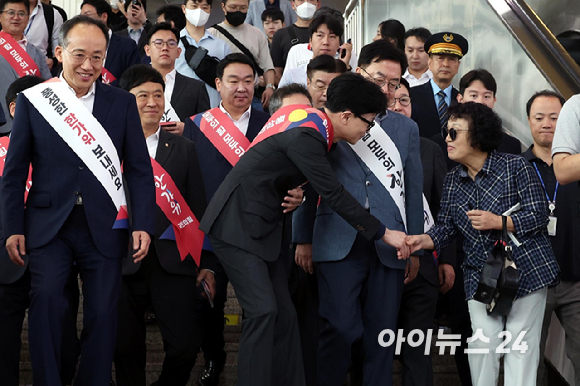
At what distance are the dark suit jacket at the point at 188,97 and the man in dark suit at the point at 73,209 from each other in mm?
2026

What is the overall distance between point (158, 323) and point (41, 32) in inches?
154

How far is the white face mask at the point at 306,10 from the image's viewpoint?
8.09m

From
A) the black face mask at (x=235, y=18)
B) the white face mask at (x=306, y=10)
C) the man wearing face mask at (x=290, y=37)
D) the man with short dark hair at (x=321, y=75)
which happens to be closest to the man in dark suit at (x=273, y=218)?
the man with short dark hair at (x=321, y=75)

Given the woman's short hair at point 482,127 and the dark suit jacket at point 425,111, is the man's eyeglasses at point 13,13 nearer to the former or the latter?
the dark suit jacket at point 425,111

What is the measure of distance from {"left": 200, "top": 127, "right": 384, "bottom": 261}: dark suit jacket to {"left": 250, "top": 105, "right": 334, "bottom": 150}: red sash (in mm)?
62

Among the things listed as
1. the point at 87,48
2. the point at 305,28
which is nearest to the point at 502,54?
the point at 305,28

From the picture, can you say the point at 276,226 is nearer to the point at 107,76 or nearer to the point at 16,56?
the point at 107,76

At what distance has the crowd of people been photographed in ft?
12.5

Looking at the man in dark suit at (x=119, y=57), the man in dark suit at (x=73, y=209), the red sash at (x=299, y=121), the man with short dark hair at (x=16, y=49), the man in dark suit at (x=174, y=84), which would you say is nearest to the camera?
the man in dark suit at (x=73, y=209)

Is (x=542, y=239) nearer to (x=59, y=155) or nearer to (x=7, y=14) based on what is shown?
(x=59, y=155)

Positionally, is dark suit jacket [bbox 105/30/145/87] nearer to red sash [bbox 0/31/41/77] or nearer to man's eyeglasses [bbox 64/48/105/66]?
red sash [bbox 0/31/41/77]

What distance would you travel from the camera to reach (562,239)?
480 centimetres

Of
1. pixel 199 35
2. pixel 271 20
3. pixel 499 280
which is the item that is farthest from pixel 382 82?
pixel 271 20

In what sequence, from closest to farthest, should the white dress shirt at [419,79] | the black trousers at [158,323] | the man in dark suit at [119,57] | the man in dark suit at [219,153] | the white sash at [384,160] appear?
the white sash at [384,160], the black trousers at [158,323], the man in dark suit at [219,153], the man in dark suit at [119,57], the white dress shirt at [419,79]
